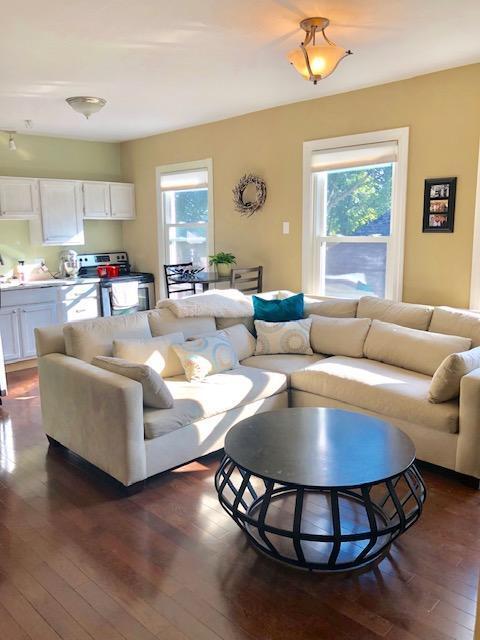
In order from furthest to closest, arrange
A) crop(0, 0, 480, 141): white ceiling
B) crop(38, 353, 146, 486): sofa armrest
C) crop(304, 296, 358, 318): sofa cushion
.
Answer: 1. crop(304, 296, 358, 318): sofa cushion
2. crop(38, 353, 146, 486): sofa armrest
3. crop(0, 0, 480, 141): white ceiling

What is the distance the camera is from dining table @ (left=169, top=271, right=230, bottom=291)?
16.6 ft

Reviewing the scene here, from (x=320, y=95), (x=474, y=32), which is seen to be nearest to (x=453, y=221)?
(x=474, y=32)

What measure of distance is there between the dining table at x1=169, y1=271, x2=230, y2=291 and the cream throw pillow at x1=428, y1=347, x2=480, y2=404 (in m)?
2.54

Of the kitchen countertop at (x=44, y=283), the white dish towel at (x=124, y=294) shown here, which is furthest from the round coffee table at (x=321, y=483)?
the white dish towel at (x=124, y=294)

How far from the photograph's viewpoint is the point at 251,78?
3.87 meters

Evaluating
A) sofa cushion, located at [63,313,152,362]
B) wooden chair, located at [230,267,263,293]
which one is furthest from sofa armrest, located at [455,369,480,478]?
wooden chair, located at [230,267,263,293]

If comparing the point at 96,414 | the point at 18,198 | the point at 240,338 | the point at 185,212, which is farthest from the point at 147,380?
the point at 18,198

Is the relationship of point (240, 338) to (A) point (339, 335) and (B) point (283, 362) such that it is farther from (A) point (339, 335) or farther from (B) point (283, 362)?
(A) point (339, 335)

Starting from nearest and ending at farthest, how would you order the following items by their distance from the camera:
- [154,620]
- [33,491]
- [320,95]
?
[154,620]
[33,491]
[320,95]

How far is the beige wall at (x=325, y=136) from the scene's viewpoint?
3775mm

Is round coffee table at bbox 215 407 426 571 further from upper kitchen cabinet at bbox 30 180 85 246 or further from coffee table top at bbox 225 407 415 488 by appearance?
upper kitchen cabinet at bbox 30 180 85 246

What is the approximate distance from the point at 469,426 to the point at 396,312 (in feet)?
4.16

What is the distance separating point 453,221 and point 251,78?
6.01 ft

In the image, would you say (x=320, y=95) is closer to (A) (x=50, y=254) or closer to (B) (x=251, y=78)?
(B) (x=251, y=78)
